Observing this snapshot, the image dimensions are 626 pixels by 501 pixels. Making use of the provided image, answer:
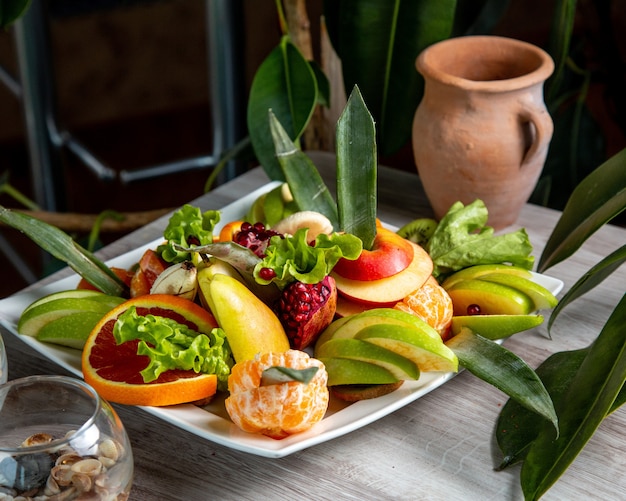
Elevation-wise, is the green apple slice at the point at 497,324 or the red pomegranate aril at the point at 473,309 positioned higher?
the green apple slice at the point at 497,324

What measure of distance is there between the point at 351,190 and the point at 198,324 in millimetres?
211

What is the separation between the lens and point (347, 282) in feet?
2.68

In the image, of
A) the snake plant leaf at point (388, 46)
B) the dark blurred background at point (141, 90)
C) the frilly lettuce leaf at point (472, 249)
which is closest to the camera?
the frilly lettuce leaf at point (472, 249)

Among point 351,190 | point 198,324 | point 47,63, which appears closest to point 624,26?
point 47,63

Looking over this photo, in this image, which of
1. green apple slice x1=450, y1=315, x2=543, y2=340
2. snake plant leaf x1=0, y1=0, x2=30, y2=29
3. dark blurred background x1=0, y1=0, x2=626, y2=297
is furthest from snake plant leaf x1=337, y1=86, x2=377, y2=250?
dark blurred background x1=0, y1=0, x2=626, y2=297

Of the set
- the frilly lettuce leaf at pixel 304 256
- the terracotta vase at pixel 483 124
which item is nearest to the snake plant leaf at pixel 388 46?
the terracotta vase at pixel 483 124

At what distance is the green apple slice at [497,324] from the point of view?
796 millimetres

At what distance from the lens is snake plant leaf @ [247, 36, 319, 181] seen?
1.15 meters

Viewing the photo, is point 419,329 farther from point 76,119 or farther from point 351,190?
point 76,119

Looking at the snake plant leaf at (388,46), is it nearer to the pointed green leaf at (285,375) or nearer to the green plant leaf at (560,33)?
the green plant leaf at (560,33)

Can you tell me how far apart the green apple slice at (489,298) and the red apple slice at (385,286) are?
5 centimetres

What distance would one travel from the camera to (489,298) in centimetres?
84

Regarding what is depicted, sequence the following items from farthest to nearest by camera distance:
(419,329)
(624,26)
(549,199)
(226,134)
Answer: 1. (624,26)
2. (226,134)
3. (549,199)
4. (419,329)

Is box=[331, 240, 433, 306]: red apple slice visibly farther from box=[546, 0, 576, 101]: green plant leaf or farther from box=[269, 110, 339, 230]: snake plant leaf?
box=[546, 0, 576, 101]: green plant leaf
